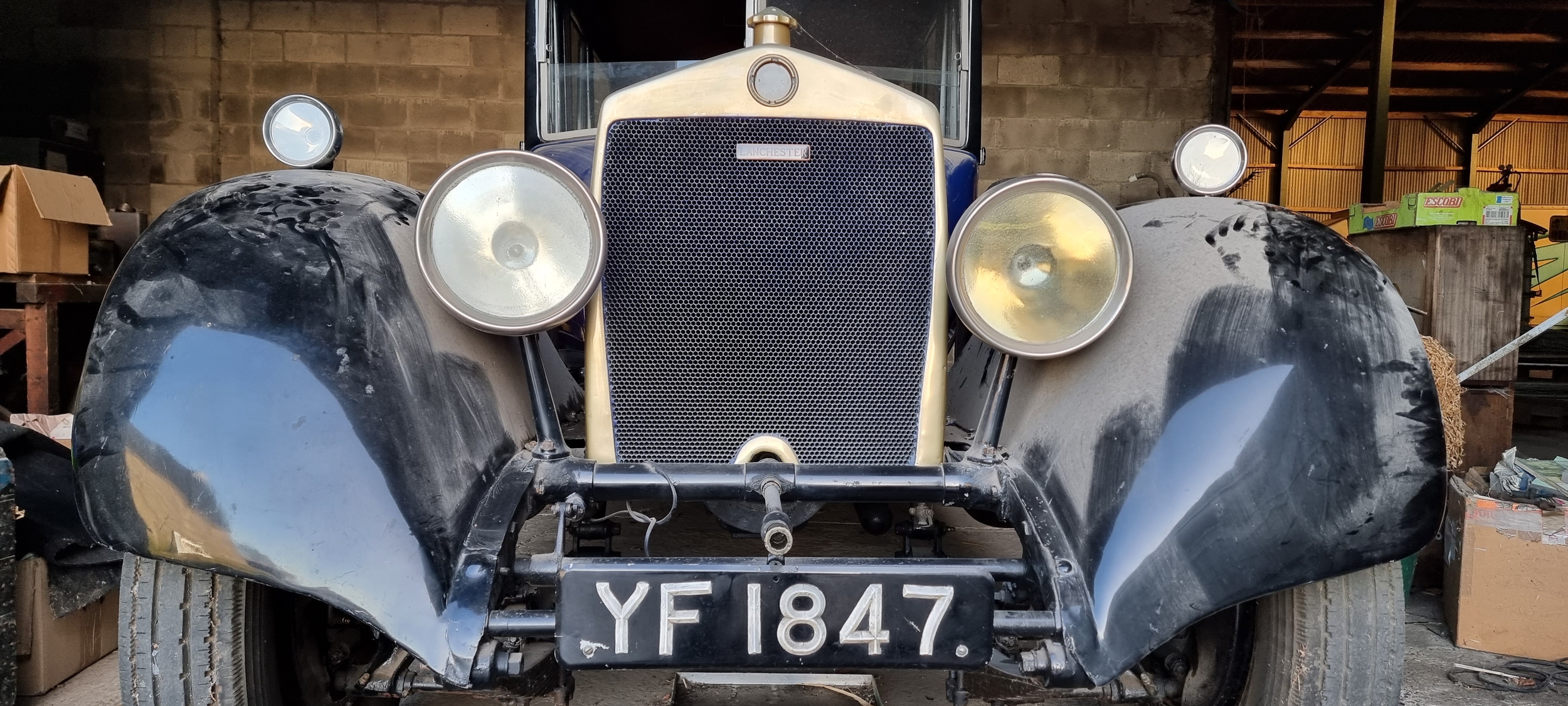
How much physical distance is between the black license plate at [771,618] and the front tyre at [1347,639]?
643mm

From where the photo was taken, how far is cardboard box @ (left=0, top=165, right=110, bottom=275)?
397 cm

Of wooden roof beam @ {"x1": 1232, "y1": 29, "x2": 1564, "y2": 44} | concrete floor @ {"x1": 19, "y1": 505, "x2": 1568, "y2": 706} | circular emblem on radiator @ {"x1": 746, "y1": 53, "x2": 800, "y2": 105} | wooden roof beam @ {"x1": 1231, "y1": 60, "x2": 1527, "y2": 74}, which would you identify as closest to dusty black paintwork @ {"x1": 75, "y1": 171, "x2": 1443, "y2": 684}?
concrete floor @ {"x1": 19, "y1": 505, "x2": 1568, "y2": 706}

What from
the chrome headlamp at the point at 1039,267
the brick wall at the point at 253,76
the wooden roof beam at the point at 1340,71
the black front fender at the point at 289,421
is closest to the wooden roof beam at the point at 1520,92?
the wooden roof beam at the point at 1340,71

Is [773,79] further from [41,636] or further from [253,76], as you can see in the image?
[253,76]

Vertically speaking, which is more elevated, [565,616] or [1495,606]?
[565,616]

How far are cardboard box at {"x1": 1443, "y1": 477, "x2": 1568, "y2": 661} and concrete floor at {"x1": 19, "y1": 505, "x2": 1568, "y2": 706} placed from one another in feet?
0.27

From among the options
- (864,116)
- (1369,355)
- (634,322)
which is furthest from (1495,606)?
(634,322)

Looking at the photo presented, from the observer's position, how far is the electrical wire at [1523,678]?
274 centimetres

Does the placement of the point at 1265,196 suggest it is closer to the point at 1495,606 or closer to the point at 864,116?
the point at 1495,606

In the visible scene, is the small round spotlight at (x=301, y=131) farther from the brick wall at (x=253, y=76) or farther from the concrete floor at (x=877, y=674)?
the brick wall at (x=253, y=76)

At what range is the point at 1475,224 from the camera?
392cm

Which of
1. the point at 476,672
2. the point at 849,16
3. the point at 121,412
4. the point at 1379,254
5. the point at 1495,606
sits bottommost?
the point at 1495,606

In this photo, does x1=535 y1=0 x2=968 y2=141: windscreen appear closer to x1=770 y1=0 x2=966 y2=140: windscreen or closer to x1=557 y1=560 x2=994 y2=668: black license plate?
x1=770 y1=0 x2=966 y2=140: windscreen

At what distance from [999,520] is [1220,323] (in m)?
0.61
